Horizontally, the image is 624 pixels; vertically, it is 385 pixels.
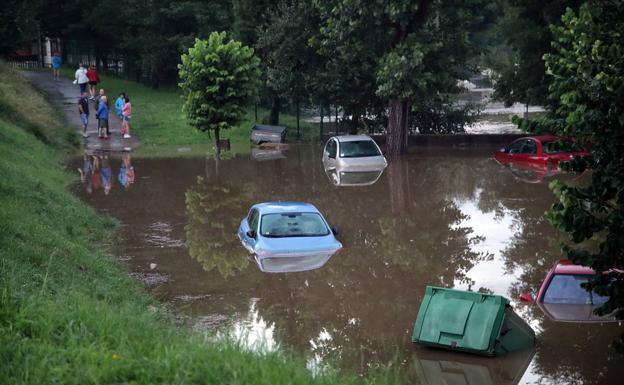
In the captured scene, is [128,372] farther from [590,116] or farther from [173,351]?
[590,116]

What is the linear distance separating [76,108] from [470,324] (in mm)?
34932

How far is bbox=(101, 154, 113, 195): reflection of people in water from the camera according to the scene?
→ 2793cm

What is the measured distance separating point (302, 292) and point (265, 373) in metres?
7.57

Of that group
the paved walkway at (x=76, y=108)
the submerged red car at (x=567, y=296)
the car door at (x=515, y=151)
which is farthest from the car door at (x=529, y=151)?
the submerged red car at (x=567, y=296)

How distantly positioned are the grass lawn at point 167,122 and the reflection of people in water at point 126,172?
406cm

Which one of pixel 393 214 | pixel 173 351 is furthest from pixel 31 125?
pixel 173 351

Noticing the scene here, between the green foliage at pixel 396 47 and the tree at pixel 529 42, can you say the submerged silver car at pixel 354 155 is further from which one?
the tree at pixel 529 42

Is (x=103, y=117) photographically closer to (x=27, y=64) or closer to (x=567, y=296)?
(x=27, y=64)

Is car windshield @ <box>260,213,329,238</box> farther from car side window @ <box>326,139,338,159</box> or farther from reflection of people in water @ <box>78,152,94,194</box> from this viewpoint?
car side window @ <box>326,139,338,159</box>

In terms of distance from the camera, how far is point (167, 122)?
42594 mm

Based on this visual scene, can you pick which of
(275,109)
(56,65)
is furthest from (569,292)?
(56,65)

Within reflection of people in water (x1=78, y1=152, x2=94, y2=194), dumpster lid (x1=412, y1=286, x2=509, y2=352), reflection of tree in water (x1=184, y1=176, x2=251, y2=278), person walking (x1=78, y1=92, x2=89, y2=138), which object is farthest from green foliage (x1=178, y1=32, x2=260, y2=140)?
dumpster lid (x1=412, y1=286, x2=509, y2=352)

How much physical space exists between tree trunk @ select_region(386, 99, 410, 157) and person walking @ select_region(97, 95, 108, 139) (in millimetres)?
12134

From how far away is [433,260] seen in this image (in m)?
18.9
